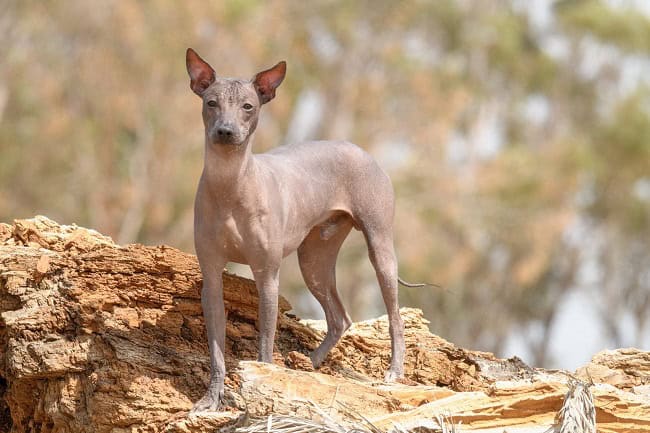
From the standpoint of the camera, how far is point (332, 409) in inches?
340

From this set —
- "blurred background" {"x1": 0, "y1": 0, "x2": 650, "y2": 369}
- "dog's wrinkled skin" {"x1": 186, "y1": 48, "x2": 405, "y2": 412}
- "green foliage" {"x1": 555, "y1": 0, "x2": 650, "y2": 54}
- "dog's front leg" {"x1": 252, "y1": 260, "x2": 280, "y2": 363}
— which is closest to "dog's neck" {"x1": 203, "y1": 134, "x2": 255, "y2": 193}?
"dog's wrinkled skin" {"x1": 186, "y1": 48, "x2": 405, "y2": 412}

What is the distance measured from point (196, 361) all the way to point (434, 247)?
30.6 m

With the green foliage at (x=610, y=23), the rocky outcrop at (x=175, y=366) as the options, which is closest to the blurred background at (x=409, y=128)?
the green foliage at (x=610, y=23)

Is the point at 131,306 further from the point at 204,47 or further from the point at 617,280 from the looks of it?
the point at 617,280

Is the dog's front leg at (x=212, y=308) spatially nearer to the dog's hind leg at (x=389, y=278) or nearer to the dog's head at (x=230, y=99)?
the dog's head at (x=230, y=99)

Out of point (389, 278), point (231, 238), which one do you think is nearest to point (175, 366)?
point (231, 238)

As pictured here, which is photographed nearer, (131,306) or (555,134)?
(131,306)

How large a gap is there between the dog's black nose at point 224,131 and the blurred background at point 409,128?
21.0m

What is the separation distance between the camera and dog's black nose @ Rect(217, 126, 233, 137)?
8.47 metres

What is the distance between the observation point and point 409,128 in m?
37.4

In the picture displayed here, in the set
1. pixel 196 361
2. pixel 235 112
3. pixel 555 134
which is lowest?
pixel 196 361

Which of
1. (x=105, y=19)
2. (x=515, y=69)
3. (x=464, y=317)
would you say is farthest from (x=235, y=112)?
(x=515, y=69)

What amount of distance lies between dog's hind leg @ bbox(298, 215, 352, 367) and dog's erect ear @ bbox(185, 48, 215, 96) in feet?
6.82

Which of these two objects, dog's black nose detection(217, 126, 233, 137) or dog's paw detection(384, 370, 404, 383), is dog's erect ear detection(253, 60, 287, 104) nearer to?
dog's black nose detection(217, 126, 233, 137)
